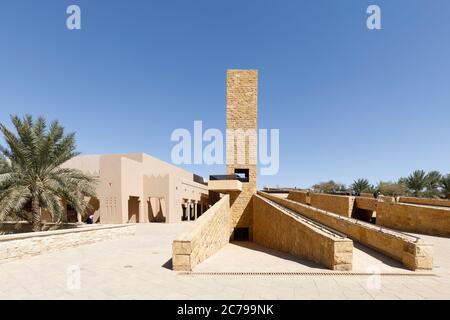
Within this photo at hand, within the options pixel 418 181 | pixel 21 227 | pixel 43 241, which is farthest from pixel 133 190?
pixel 418 181

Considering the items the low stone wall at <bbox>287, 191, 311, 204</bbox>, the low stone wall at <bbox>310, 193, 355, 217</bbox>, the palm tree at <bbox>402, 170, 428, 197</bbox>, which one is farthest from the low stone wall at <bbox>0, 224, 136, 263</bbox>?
the palm tree at <bbox>402, 170, 428, 197</bbox>

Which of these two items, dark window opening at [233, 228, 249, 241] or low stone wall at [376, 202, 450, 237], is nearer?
low stone wall at [376, 202, 450, 237]

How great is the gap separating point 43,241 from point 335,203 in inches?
895

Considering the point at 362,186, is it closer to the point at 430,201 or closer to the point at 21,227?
the point at 430,201

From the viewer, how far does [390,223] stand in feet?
51.8

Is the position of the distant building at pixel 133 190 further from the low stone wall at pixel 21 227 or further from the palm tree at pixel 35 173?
the palm tree at pixel 35 173

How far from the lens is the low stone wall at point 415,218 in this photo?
12.2 m

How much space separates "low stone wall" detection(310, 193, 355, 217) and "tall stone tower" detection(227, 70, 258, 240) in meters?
8.78

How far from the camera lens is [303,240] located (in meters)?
7.85

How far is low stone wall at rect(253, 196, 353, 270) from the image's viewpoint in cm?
573

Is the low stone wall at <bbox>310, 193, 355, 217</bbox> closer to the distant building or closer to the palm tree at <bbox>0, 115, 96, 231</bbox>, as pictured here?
the distant building

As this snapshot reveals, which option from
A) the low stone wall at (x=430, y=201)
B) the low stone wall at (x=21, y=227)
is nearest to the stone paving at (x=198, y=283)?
the low stone wall at (x=21, y=227)

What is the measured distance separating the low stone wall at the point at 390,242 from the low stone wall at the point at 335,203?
12221mm
